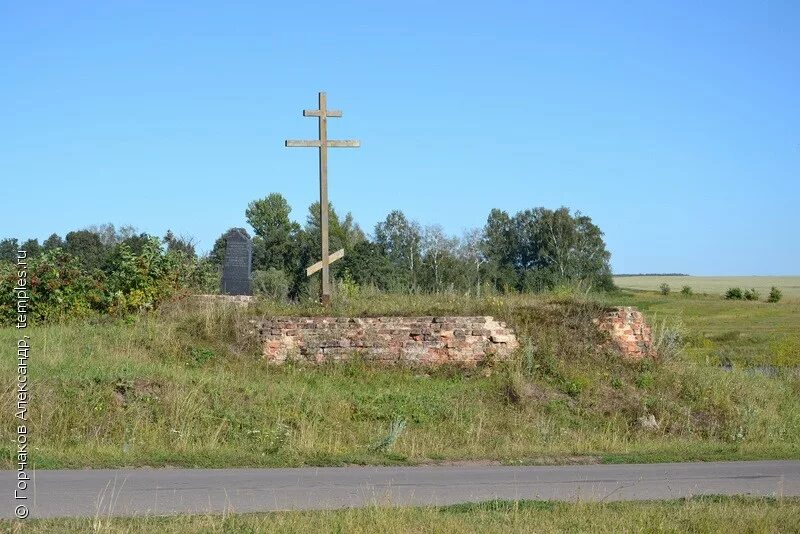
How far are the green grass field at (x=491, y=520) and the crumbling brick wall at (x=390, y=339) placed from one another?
872cm

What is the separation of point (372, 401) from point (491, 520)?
7.28m

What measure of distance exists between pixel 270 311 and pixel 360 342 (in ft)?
6.70

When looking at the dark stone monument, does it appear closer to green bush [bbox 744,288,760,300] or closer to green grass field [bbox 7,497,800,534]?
green grass field [bbox 7,497,800,534]

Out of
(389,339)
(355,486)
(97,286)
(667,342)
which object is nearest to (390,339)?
(389,339)

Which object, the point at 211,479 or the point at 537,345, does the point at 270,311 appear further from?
the point at 211,479

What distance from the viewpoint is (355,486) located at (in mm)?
10273

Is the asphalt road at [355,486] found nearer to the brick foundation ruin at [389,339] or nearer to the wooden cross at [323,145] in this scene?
the brick foundation ruin at [389,339]

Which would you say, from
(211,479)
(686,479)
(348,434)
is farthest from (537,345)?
(211,479)

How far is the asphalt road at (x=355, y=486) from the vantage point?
887 centimetres

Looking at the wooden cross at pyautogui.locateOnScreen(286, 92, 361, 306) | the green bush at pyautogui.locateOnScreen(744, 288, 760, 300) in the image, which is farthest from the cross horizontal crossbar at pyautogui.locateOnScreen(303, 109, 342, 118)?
the green bush at pyautogui.locateOnScreen(744, 288, 760, 300)

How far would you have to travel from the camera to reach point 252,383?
15945 millimetres

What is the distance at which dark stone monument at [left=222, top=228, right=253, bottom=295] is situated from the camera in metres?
23.2

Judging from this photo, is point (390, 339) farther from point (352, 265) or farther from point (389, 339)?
point (352, 265)

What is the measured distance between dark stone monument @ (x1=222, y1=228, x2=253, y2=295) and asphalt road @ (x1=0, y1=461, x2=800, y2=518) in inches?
480
